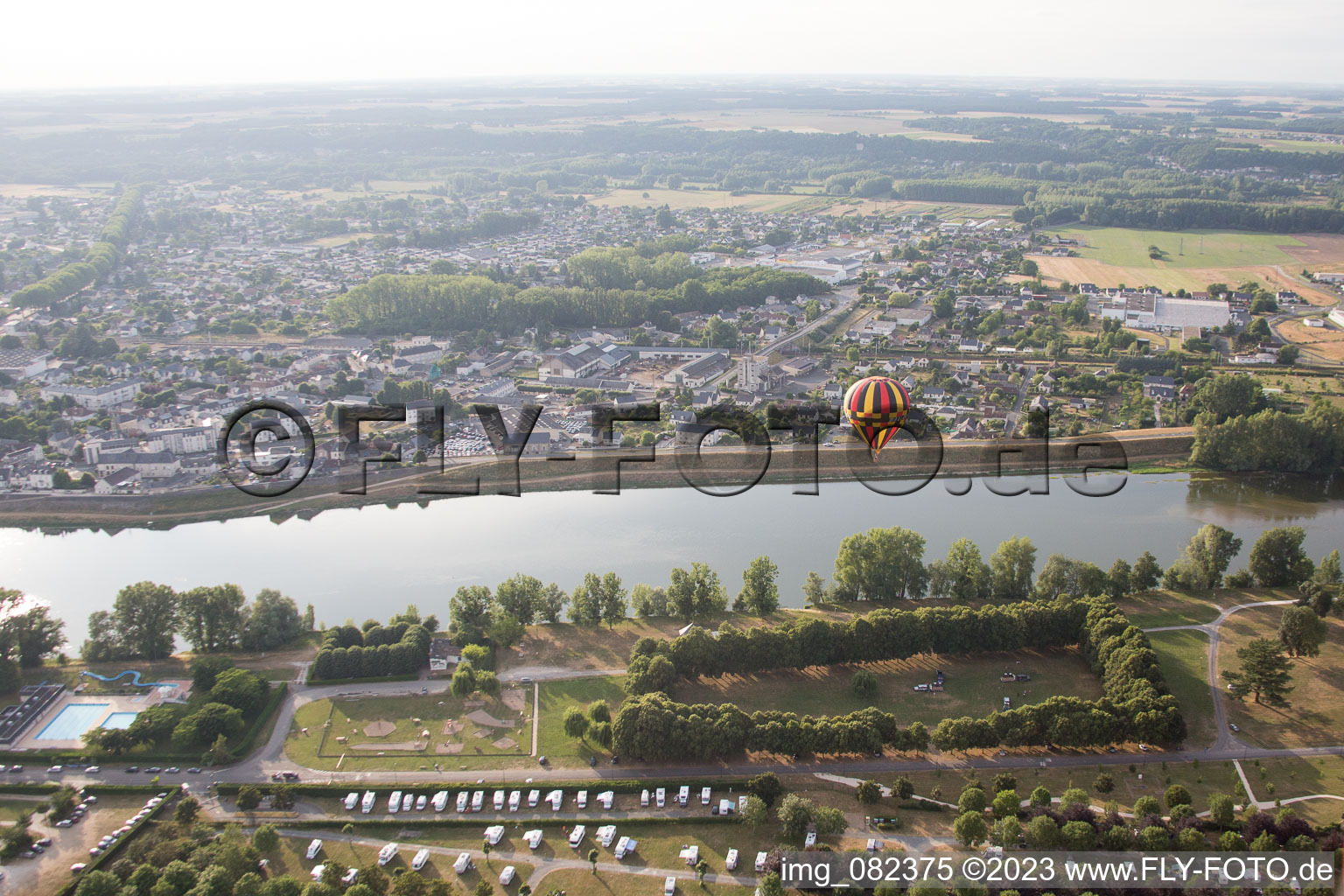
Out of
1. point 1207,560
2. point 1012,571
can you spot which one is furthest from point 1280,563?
point 1012,571

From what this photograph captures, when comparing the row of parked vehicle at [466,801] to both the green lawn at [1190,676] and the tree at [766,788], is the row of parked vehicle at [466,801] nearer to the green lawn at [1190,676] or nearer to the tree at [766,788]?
the tree at [766,788]

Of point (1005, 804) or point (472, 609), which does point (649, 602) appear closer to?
point (472, 609)

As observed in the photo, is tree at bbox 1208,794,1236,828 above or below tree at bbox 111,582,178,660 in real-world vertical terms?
below

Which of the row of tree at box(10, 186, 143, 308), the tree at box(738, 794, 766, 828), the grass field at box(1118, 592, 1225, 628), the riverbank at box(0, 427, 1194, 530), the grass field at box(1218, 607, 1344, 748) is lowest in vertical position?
the tree at box(738, 794, 766, 828)

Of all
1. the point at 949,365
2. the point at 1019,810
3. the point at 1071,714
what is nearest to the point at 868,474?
the point at 949,365

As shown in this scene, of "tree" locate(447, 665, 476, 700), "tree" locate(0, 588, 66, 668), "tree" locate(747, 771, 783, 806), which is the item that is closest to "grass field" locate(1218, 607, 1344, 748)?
"tree" locate(747, 771, 783, 806)

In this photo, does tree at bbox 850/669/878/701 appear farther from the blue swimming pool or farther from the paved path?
the blue swimming pool
